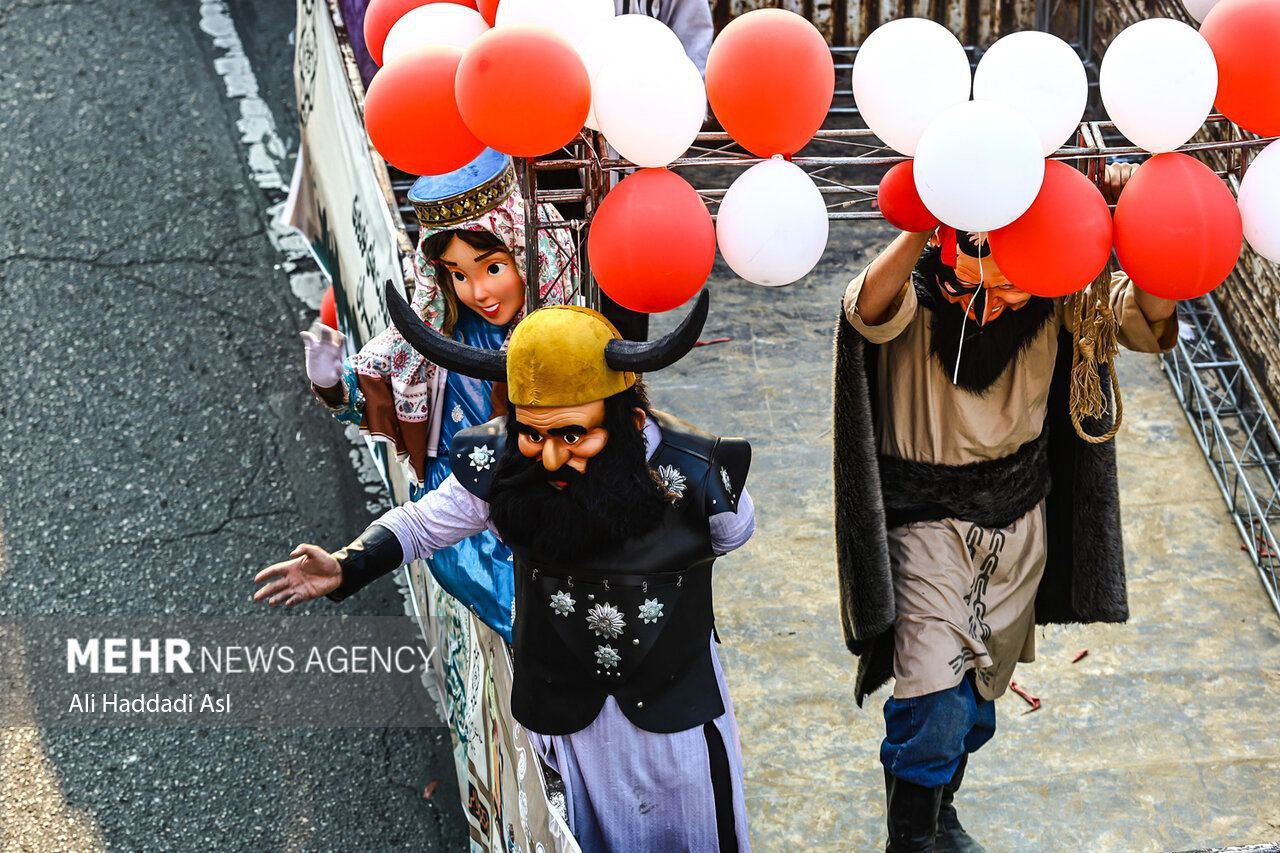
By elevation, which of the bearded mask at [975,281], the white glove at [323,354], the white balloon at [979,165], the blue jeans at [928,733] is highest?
the white balloon at [979,165]

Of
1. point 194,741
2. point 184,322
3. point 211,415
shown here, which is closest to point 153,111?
point 184,322

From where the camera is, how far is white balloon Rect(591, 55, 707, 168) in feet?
10.7

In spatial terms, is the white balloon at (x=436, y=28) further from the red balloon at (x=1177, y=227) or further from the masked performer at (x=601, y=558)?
the red balloon at (x=1177, y=227)

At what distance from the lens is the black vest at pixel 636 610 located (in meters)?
3.48

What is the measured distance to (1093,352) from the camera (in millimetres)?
3729

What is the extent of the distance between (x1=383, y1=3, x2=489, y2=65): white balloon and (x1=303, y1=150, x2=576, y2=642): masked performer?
17.3 inches

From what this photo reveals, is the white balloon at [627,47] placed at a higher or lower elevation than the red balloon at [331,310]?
higher

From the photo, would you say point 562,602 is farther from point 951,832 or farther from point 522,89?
point 951,832

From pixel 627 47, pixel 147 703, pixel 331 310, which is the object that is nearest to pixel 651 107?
pixel 627 47

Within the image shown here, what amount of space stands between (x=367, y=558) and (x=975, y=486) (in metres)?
1.50

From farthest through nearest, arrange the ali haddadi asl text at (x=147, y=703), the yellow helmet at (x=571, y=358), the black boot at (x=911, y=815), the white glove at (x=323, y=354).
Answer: the ali haddadi asl text at (x=147, y=703), the white glove at (x=323, y=354), the black boot at (x=911, y=815), the yellow helmet at (x=571, y=358)

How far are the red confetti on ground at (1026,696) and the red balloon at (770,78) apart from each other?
2.24 metres


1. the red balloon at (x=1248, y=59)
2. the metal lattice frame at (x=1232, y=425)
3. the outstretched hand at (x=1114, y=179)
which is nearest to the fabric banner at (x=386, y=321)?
the outstretched hand at (x=1114, y=179)

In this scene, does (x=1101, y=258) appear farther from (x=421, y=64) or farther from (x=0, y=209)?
(x=0, y=209)
